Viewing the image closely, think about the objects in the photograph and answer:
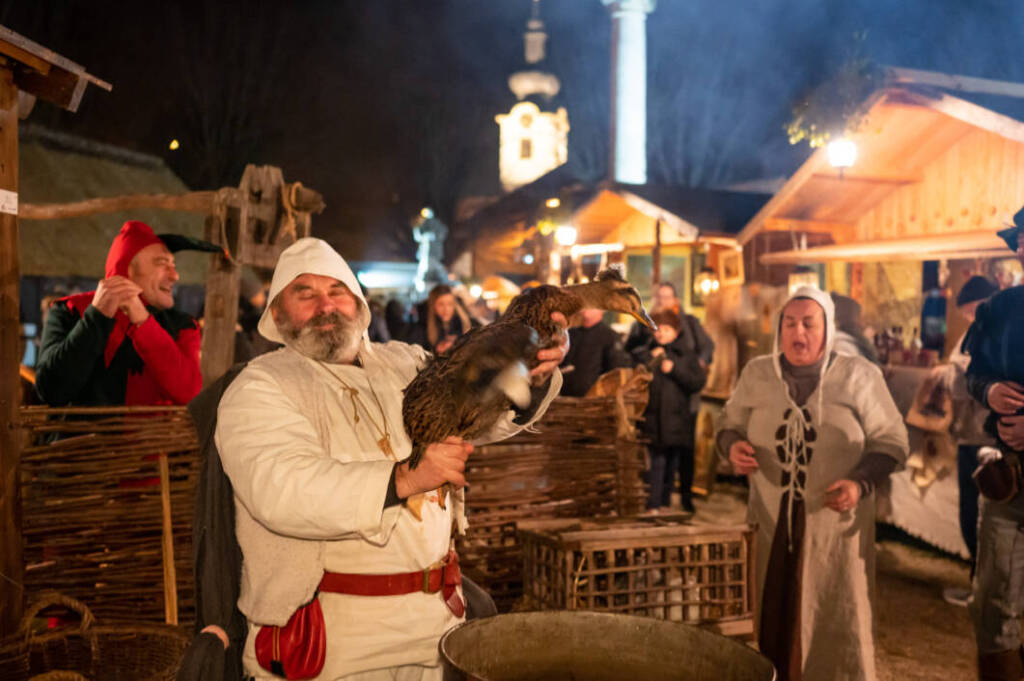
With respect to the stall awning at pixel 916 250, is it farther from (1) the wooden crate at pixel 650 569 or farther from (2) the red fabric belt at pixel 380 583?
(2) the red fabric belt at pixel 380 583

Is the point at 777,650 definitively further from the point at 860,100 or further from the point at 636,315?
the point at 860,100

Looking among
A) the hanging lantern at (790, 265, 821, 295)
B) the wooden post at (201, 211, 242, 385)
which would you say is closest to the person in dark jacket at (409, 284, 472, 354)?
the wooden post at (201, 211, 242, 385)

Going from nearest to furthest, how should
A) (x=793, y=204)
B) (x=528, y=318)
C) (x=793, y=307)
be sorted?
(x=528, y=318) → (x=793, y=307) → (x=793, y=204)

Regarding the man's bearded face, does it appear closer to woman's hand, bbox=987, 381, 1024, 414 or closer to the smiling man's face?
the smiling man's face

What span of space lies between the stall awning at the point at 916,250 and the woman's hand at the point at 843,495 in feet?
13.8

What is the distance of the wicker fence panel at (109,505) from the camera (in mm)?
3898

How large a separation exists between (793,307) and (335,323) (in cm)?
280

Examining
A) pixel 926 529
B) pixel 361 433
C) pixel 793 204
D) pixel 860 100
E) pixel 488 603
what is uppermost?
pixel 860 100

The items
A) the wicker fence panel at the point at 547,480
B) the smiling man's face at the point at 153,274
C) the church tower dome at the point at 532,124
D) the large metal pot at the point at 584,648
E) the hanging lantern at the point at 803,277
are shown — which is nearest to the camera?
the large metal pot at the point at 584,648

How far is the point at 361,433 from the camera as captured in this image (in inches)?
100

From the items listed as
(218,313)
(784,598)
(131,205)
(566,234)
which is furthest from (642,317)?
(566,234)

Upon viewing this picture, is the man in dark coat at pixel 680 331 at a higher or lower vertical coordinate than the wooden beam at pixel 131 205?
lower

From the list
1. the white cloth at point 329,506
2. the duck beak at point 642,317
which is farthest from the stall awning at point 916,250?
the white cloth at point 329,506

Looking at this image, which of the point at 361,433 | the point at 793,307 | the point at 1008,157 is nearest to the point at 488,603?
the point at 361,433
